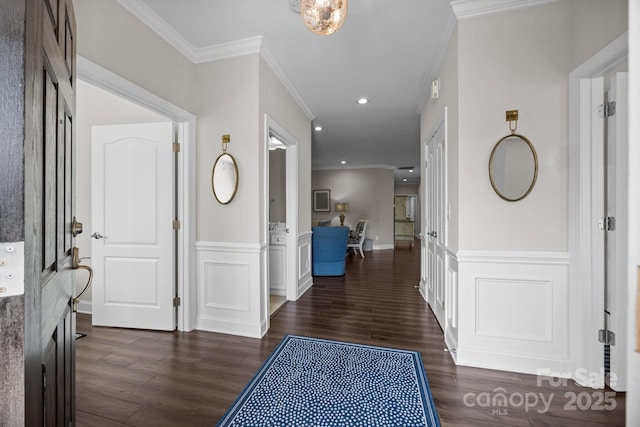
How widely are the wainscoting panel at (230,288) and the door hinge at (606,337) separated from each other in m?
2.49

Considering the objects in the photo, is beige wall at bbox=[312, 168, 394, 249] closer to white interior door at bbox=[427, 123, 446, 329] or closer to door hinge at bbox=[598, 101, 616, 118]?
white interior door at bbox=[427, 123, 446, 329]

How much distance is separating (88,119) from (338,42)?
268cm

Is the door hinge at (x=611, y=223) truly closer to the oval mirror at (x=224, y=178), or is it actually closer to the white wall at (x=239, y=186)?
the white wall at (x=239, y=186)

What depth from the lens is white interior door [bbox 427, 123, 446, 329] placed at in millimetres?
2787

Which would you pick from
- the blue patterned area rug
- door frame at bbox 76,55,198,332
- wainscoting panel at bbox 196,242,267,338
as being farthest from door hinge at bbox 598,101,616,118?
door frame at bbox 76,55,198,332

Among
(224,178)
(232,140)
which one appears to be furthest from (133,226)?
(232,140)

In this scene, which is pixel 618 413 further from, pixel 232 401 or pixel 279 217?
pixel 279 217

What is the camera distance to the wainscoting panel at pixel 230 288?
2.60m

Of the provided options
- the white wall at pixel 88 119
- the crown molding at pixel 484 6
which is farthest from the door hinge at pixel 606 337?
the white wall at pixel 88 119

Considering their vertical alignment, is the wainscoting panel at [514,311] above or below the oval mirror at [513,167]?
below

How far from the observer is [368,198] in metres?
9.22

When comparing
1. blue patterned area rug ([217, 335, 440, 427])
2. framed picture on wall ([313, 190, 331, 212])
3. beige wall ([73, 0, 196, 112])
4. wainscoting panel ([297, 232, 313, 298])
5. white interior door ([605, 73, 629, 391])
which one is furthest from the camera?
framed picture on wall ([313, 190, 331, 212])

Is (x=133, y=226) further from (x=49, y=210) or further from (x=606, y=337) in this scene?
(x=606, y=337)

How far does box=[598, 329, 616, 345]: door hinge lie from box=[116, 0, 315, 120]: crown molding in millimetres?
3346
